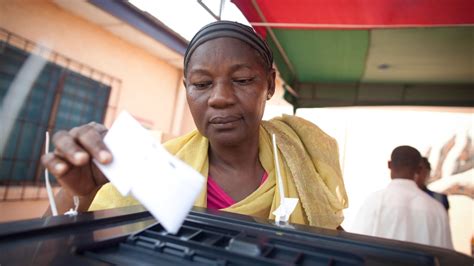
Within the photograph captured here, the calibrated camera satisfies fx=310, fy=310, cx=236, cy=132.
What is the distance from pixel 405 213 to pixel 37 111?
3.03 m

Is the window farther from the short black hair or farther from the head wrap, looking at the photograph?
the short black hair

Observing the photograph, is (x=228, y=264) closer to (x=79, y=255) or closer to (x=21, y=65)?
(x=79, y=255)

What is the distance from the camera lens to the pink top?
85cm

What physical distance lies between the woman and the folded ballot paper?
0.23 metres

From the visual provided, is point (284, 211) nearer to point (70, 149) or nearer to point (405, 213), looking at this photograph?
point (70, 149)

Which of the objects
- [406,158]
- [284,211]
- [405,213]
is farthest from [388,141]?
[284,211]

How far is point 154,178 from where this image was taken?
13.1 inches

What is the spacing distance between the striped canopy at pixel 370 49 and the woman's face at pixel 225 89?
0.98 meters

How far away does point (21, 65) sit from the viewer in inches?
96.6

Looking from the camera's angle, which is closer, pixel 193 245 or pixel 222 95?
pixel 193 245

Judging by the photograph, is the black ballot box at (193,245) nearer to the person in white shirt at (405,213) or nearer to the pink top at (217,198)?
the pink top at (217,198)

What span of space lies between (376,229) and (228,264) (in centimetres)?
238

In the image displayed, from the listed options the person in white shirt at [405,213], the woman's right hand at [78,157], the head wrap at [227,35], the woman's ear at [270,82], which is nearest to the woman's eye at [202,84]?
the head wrap at [227,35]

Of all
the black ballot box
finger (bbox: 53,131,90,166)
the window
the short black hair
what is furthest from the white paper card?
the window
